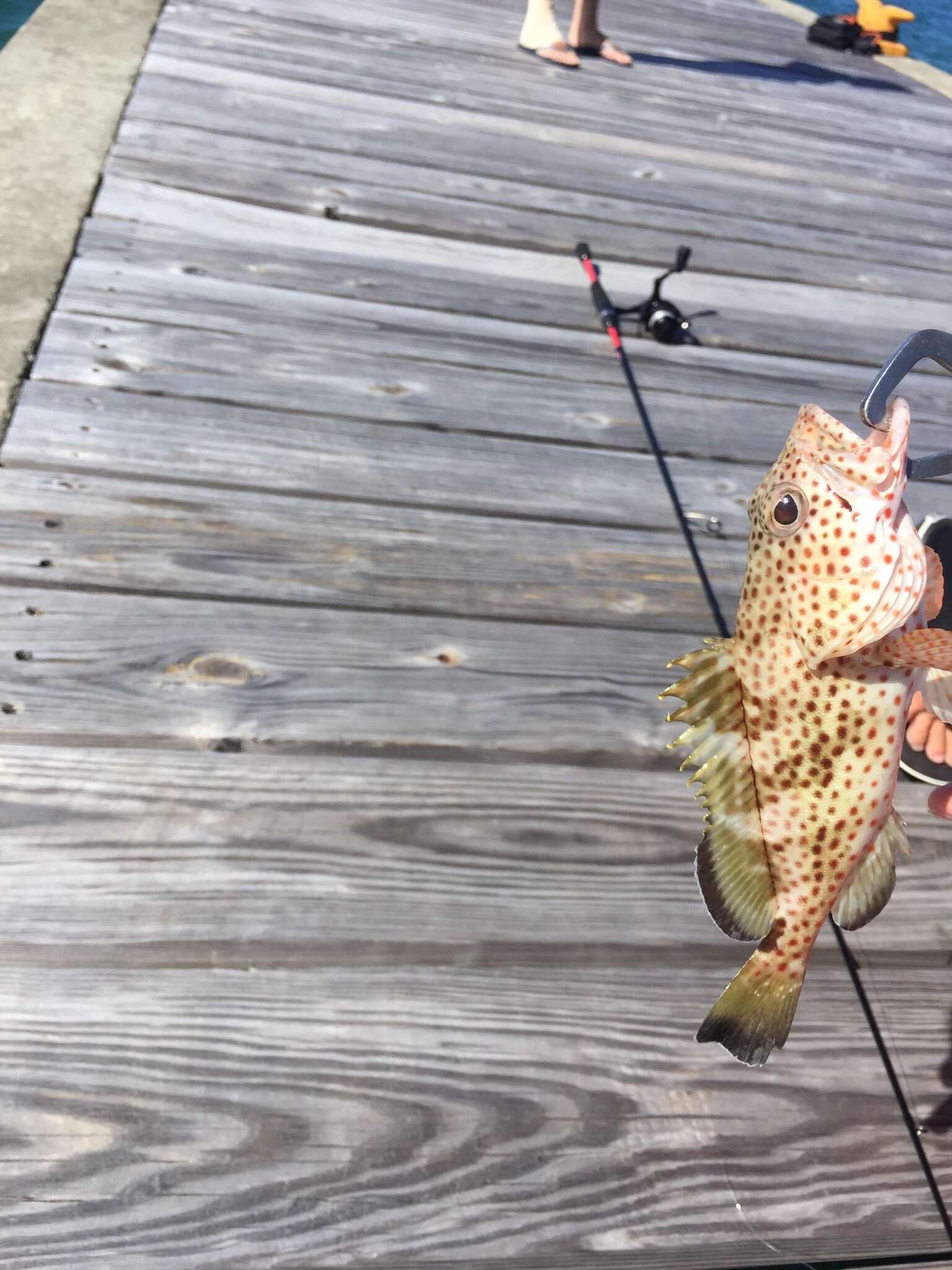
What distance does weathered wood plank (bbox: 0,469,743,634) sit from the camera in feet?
9.17

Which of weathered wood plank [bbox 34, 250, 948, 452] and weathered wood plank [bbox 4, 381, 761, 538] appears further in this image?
weathered wood plank [bbox 34, 250, 948, 452]

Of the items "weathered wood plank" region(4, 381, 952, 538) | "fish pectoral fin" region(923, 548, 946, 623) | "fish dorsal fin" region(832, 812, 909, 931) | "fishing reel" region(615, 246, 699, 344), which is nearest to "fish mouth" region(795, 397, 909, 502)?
"fish pectoral fin" region(923, 548, 946, 623)

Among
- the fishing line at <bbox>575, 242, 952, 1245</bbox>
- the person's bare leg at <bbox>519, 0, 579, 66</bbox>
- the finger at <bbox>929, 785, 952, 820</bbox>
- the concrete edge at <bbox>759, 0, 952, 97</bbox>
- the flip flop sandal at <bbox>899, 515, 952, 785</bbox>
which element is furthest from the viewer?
the concrete edge at <bbox>759, 0, 952, 97</bbox>

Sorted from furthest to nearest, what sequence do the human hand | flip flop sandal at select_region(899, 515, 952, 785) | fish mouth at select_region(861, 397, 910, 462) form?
flip flop sandal at select_region(899, 515, 952, 785) < the human hand < fish mouth at select_region(861, 397, 910, 462)

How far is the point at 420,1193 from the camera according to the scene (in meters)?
1.81

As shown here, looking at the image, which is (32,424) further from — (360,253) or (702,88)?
(702,88)

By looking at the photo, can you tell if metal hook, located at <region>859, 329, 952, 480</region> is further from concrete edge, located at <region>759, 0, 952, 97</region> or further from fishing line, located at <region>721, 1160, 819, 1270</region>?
concrete edge, located at <region>759, 0, 952, 97</region>

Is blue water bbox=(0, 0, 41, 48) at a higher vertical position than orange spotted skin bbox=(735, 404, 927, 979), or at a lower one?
higher

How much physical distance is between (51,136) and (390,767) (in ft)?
11.1

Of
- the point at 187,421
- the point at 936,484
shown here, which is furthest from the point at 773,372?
the point at 187,421

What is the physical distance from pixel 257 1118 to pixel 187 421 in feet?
6.86

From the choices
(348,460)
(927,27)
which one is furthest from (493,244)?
(927,27)

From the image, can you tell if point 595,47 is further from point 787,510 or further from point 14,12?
point 14,12

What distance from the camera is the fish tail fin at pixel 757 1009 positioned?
1.28 m
